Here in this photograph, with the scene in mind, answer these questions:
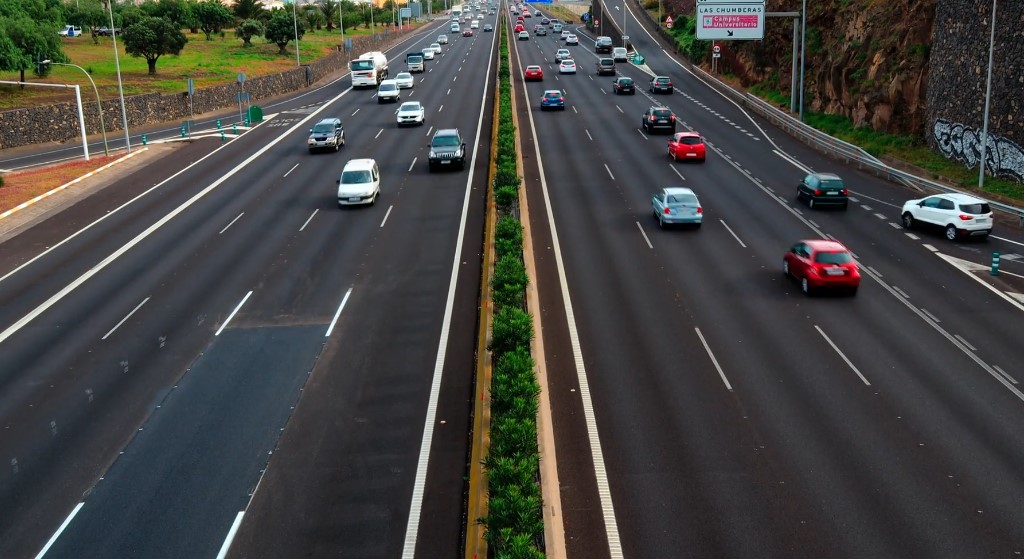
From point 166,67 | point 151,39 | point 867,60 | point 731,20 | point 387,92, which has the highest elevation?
point 151,39

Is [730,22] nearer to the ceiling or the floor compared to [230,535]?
nearer to the ceiling

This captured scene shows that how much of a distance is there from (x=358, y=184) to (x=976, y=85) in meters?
28.4

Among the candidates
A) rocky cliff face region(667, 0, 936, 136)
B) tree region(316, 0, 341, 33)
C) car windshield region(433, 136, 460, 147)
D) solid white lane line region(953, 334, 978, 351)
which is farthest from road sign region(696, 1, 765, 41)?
tree region(316, 0, 341, 33)

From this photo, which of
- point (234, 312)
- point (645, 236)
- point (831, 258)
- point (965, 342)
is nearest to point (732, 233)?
point (645, 236)

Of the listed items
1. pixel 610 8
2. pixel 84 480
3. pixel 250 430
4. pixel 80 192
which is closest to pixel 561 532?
pixel 250 430

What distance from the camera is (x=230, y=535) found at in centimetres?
1557

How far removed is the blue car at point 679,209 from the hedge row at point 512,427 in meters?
7.87

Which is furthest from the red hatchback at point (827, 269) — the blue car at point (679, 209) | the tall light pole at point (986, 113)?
the tall light pole at point (986, 113)

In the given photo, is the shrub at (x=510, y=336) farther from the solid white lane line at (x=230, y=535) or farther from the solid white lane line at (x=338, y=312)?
the solid white lane line at (x=230, y=535)

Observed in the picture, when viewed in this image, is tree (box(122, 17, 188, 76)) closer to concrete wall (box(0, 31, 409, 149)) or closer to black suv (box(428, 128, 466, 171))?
concrete wall (box(0, 31, 409, 149))

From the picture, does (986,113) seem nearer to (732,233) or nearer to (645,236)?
(732,233)

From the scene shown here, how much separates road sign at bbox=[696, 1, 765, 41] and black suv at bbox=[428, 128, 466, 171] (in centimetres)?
2363

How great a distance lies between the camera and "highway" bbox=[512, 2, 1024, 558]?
15383mm

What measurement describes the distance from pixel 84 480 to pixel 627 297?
51.0 ft
